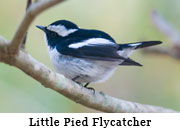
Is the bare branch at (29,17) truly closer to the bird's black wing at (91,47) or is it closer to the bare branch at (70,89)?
the bare branch at (70,89)

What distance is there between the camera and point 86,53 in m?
3.11

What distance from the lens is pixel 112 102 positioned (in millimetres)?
3025

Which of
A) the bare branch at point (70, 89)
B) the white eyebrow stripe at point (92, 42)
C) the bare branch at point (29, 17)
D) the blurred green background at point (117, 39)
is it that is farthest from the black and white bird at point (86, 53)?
the blurred green background at point (117, 39)

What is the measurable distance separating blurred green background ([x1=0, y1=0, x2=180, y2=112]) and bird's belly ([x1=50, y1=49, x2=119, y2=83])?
1506mm

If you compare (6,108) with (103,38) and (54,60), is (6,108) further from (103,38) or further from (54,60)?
(103,38)

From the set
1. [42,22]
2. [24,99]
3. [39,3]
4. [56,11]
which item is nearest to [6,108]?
[24,99]

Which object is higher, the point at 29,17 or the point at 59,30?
the point at 59,30

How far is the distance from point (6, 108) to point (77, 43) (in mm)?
1664

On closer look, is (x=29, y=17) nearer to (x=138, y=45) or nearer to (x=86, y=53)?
(x=86, y=53)

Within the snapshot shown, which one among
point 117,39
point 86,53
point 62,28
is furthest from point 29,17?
point 117,39

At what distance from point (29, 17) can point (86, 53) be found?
1304mm

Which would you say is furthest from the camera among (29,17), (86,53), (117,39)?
(117,39)

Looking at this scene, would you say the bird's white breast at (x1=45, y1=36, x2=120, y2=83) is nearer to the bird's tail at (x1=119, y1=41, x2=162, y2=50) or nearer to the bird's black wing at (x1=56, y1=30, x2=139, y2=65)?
the bird's black wing at (x1=56, y1=30, x2=139, y2=65)

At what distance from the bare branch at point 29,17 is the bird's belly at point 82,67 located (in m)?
1.21
